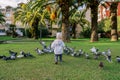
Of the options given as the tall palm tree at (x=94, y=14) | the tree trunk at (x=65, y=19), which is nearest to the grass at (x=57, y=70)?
the tree trunk at (x=65, y=19)

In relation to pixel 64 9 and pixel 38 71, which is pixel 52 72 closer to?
pixel 38 71

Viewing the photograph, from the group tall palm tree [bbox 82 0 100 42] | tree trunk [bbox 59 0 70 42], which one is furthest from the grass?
tall palm tree [bbox 82 0 100 42]

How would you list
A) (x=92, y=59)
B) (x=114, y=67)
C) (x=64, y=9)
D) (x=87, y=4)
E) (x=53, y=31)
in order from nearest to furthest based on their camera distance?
1. (x=114, y=67)
2. (x=92, y=59)
3. (x=64, y=9)
4. (x=87, y=4)
5. (x=53, y=31)

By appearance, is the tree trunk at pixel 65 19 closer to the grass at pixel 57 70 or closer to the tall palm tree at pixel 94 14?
the tall palm tree at pixel 94 14

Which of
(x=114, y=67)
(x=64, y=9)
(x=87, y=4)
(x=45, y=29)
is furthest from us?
(x=45, y=29)

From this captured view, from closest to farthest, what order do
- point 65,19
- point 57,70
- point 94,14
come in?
point 57,70, point 65,19, point 94,14

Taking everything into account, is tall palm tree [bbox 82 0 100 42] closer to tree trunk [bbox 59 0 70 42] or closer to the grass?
tree trunk [bbox 59 0 70 42]

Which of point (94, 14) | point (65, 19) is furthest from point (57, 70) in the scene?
point (94, 14)

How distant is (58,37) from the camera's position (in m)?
12.6

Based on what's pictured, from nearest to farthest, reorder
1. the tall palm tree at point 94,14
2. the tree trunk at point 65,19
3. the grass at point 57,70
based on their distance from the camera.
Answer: the grass at point 57,70
the tree trunk at point 65,19
the tall palm tree at point 94,14

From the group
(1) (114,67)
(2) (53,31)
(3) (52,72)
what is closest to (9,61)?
(3) (52,72)

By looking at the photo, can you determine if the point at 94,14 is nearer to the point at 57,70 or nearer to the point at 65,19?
the point at 65,19

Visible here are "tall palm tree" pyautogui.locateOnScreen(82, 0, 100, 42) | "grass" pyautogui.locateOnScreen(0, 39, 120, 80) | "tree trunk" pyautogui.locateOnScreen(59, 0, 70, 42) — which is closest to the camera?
"grass" pyautogui.locateOnScreen(0, 39, 120, 80)

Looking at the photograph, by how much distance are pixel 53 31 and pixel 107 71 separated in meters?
78.5
